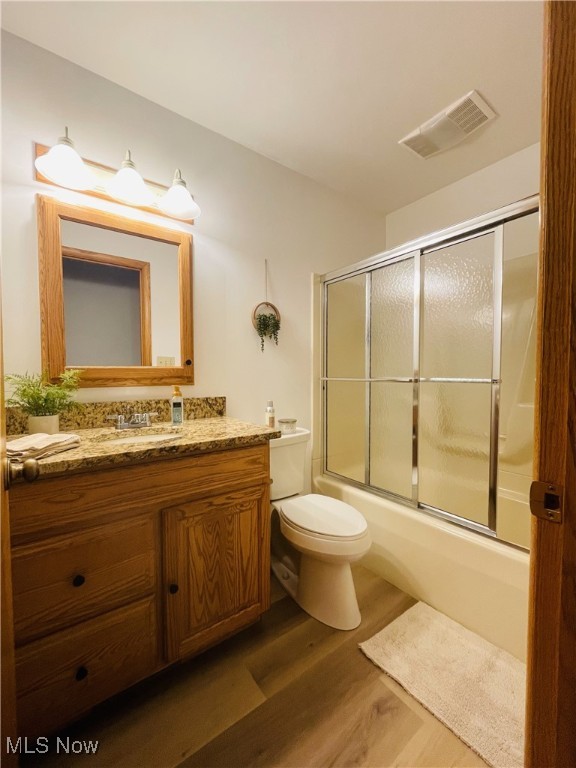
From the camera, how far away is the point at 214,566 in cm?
119

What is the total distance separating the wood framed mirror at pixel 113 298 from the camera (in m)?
1.28

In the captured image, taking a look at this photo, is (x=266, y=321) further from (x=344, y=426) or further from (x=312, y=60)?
(x=312, y=60)

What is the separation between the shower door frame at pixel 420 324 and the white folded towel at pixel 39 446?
1563 mm

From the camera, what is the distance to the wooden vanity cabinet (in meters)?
0.87

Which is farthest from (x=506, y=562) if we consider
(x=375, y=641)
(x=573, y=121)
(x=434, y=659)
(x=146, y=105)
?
(x=146, y=105)

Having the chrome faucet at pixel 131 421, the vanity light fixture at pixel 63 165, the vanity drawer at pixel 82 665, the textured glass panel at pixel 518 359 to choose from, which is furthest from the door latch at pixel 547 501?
the vanity light fixture at pixel 63 165

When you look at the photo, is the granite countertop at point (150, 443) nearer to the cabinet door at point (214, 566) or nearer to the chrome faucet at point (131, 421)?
the chrome faucet at point (131, 421)

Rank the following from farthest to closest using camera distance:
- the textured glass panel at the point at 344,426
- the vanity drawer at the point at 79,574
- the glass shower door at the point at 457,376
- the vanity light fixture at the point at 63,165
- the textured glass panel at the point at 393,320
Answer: the textured glass panel at the point at 344,426
the textured glass panel at the point at 393,320
the glass shower door at the point at 457,376
the vanity light fixture at the point at 63,165
the vanity drawer at the point at 79,574

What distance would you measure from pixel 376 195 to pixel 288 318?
3.97 feet

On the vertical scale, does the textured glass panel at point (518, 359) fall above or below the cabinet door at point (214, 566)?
above

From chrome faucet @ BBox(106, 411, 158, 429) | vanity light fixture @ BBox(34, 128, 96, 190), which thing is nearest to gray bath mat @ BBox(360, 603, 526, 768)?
chrome faucet @ BBox(106, 411, 158, 429)

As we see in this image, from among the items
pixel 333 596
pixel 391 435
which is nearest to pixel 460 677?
pixel 333 596

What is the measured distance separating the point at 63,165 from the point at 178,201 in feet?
1.47

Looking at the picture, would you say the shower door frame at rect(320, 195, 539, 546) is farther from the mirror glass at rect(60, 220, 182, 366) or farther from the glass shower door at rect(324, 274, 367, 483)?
the mirror glass at rect(60, 220, 182, 366)
